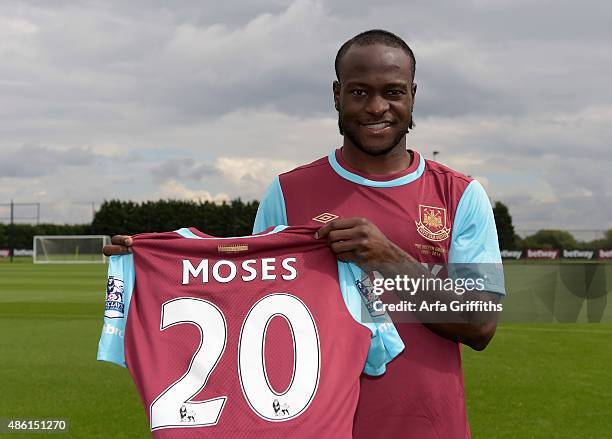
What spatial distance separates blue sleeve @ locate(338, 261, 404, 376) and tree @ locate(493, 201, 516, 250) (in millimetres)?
52150

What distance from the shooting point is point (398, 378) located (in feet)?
8.80

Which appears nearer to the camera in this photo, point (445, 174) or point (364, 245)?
point (364, 245)

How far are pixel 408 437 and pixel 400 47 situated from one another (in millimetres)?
1479

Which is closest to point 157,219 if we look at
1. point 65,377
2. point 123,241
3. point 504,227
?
point 504,227

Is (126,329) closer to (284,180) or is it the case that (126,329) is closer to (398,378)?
(284,180)

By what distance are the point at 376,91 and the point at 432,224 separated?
544 mm

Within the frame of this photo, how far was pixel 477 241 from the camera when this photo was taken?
8.73 feet

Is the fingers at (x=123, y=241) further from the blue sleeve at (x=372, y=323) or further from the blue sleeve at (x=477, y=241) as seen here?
the blue sleeve at (x=477, y=241)

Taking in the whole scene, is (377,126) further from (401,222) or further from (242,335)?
(242,335)

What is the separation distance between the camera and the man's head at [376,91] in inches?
105

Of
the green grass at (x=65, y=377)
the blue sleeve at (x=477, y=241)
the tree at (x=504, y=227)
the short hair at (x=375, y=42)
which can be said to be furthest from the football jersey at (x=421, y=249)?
the tree at (x=504, y=227)

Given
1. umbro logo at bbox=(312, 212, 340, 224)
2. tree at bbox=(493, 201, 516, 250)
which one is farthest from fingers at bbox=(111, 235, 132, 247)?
tree at bbox=(493, 201, 516, 250)

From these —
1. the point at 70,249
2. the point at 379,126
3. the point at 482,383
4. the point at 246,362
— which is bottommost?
the point at 482,383

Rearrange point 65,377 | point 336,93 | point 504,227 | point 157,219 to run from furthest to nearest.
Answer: point 157,219 → point 504,227 → point 65,377 → point 336,93
